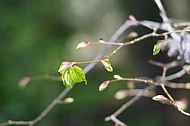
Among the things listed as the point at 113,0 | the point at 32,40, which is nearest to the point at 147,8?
the point at 113,0

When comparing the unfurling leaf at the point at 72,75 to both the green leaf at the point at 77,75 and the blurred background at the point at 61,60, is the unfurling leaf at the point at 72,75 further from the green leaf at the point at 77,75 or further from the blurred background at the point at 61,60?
the blurred background at the point at 61,60

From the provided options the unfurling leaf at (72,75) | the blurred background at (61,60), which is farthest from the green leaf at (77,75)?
the blurred background at (61,60)

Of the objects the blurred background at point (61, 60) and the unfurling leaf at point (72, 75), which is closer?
the unfurling leaf at point (72, 75)

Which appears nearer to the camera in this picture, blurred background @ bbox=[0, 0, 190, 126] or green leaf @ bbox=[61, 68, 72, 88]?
green leaf @ bbox=[61, 68, 72, 88]

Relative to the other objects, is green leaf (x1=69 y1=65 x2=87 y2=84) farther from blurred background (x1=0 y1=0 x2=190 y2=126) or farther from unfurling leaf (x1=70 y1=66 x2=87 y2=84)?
blurred background (x1=0 y1=0 x2=190 y2=126)

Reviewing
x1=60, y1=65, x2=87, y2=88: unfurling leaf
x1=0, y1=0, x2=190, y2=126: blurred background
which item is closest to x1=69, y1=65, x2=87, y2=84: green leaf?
x1=60, y1=65, x2=87, y2=88: unfurling leaf

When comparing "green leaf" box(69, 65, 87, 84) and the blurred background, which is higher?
the blurred background

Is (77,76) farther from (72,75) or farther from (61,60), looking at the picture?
(61,60)

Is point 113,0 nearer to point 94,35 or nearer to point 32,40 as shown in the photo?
point 94,35
